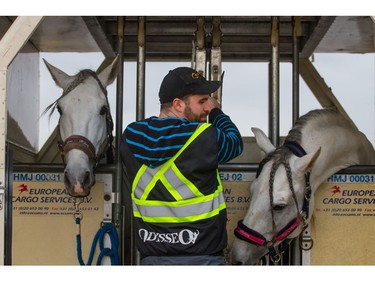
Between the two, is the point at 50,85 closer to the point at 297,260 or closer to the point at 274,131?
the point at 274,131

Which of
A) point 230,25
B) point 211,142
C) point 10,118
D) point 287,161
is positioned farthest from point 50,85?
point 211,142

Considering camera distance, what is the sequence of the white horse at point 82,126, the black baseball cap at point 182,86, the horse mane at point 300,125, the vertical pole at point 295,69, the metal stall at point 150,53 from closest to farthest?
the black baseball cap at point 182,86
the metal stall at point 150,53
the white horse at point 82,126
the horse mane at point 300,125
the vertical pole at point 295,69

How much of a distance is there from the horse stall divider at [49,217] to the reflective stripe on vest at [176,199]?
3.86 ft

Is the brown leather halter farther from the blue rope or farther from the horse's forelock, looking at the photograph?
the blue rope

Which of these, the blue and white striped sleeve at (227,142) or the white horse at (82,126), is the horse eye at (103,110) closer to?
the white horse at (82,126)

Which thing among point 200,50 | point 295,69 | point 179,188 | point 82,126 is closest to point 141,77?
point 200,50

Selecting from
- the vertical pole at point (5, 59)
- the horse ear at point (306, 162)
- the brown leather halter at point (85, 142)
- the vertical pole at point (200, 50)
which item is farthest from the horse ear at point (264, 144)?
the vertical pole at point (5, 59)

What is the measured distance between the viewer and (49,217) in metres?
3.60

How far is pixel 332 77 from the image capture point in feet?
17.7

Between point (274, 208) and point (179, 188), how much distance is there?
1.06m

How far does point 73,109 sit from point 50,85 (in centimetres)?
193

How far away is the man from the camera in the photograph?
94.5 inches

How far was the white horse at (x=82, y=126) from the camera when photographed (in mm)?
3230

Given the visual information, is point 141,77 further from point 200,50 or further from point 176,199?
point 176,199
